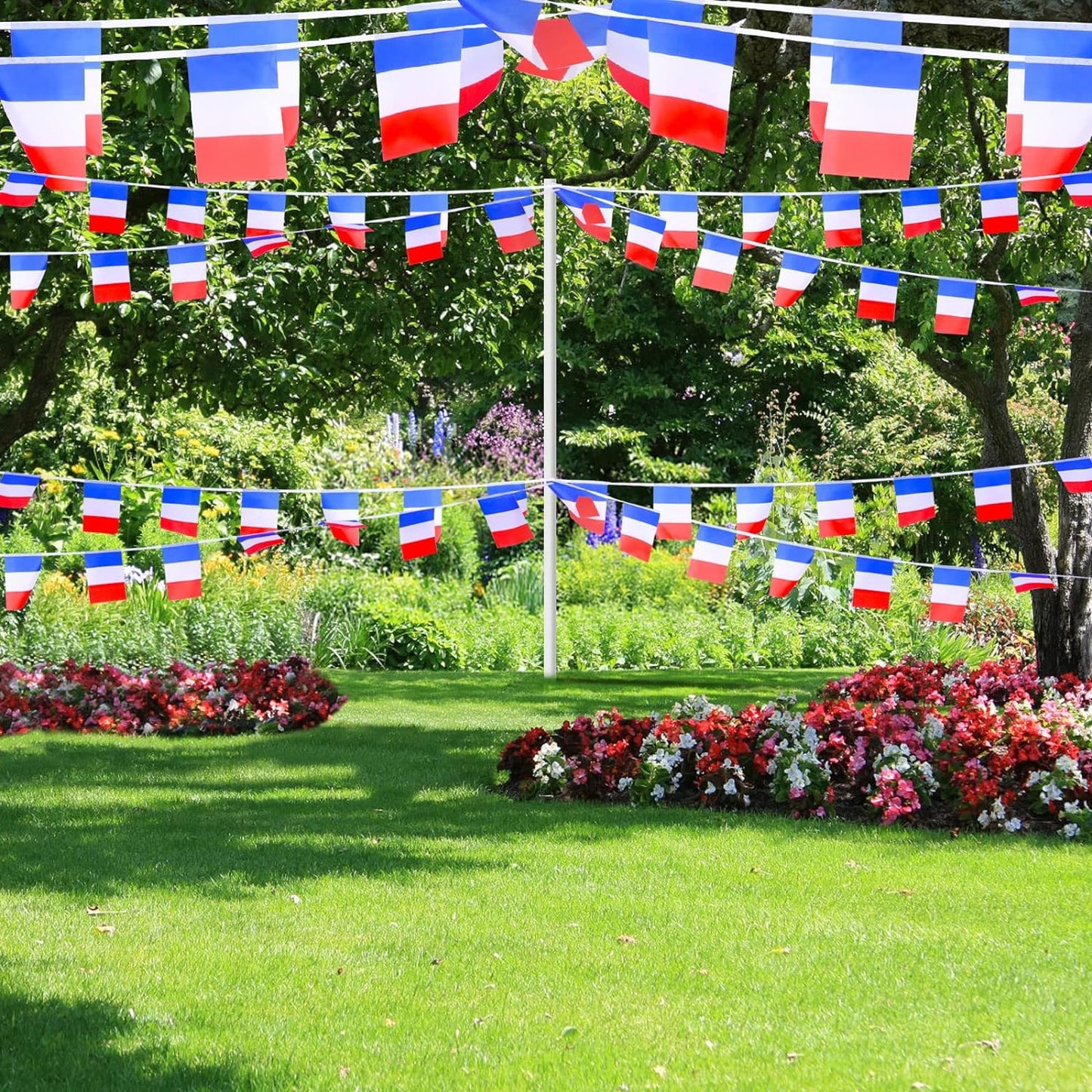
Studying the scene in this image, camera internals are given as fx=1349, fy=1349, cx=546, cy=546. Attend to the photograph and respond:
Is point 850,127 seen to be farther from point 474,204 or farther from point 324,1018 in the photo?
point 474,204

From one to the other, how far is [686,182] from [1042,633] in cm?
430

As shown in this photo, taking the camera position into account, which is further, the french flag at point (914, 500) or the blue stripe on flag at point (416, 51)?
the french flag at point (914, 500)

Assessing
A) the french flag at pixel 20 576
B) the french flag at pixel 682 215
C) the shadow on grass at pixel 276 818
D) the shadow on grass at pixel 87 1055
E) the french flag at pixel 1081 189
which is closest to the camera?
the shadow on grass at pixel 87 1055

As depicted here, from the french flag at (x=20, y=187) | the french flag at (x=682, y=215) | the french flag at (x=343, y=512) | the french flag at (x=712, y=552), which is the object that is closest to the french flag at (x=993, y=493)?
the french flag at (x=712, y=552)

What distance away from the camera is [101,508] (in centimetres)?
737

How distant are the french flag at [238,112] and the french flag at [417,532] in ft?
11.7

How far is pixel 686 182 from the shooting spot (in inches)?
400

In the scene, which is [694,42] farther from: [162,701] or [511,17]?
[162,701]

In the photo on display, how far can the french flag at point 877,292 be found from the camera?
7.97 meters

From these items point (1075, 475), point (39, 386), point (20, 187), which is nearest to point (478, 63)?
point (20, 187)

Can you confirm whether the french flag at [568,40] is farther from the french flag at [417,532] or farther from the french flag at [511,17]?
the french flag at [417,532]

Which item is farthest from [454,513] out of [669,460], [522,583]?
[669,460]

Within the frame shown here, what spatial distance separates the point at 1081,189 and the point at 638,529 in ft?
9.31

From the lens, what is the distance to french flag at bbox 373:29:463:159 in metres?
3.96
